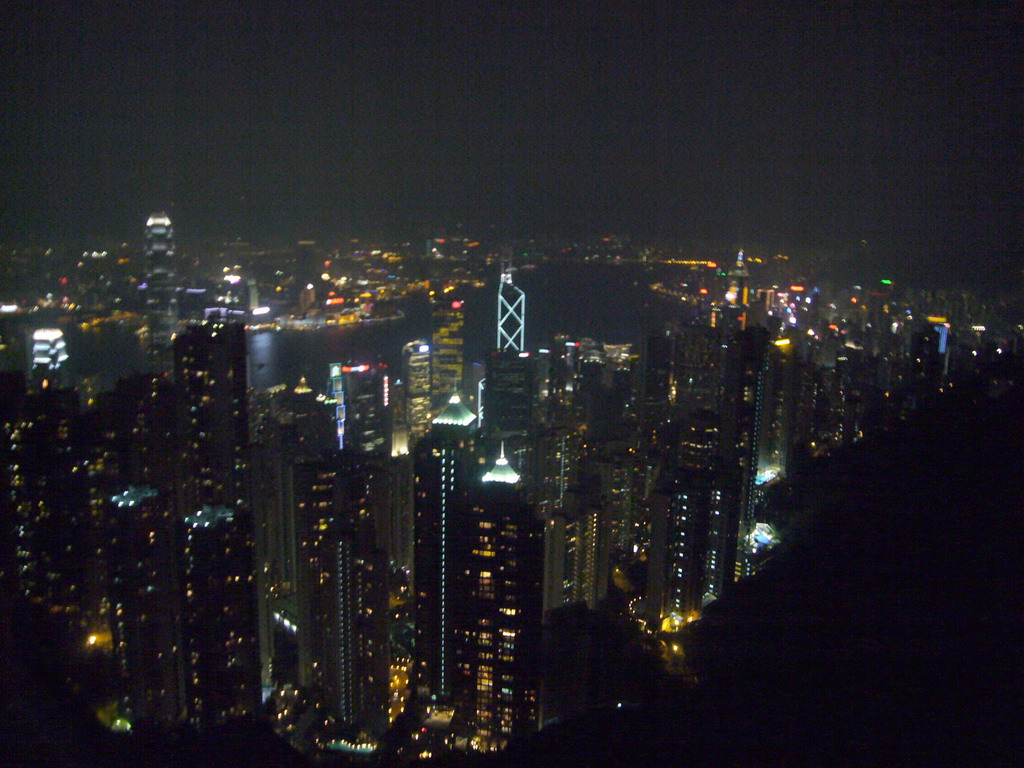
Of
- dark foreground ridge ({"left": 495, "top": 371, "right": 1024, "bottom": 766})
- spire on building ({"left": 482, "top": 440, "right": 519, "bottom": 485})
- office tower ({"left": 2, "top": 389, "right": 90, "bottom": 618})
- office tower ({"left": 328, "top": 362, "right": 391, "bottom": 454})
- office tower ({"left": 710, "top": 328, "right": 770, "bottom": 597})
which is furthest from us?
office tower ({"left": 328, "top": 362, "right": 391, "bottom": 454})

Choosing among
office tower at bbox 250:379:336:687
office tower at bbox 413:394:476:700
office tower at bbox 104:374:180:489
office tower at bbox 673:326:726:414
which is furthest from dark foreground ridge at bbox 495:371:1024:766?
office tower at bbox 673:326:726:414

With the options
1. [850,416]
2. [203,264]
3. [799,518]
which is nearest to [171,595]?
[203,264]

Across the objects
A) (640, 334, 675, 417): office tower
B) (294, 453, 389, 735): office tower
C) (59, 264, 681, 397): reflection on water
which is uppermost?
(59, 264, 681, 397): reflection on water

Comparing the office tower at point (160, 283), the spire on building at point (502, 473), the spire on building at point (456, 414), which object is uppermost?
the office tower at point (160, 283)

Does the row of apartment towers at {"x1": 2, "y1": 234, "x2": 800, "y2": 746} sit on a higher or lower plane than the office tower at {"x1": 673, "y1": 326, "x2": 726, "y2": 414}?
lower

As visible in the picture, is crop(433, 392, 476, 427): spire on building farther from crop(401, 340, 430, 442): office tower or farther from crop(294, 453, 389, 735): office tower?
crop(294, 453, 389, 735): office tower

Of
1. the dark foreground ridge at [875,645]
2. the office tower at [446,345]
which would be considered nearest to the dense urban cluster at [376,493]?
the dark foreground ridge at [875,645]

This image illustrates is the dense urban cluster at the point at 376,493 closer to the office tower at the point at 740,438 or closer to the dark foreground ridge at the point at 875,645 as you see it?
the office tower at the point at 740,438
